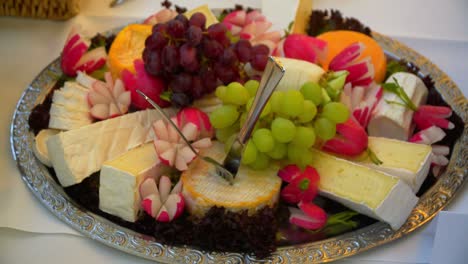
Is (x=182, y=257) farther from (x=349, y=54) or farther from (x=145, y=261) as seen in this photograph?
(x=349, y=54)

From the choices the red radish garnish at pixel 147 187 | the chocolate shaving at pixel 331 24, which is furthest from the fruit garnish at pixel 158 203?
the chocolate shaving at pixel 331 24

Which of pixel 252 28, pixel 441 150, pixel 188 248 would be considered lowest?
pixel 188 248

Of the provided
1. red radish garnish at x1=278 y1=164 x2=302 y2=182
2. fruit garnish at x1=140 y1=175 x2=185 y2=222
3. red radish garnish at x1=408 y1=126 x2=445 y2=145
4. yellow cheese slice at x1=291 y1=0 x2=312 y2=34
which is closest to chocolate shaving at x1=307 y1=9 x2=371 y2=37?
yellow cheese slice at x1=291 y1=0 x2=312 y2=34

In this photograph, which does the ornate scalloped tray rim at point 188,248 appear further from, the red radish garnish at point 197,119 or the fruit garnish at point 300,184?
the red radish garnish at point 197,119

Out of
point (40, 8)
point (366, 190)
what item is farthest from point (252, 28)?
point (40, 8)

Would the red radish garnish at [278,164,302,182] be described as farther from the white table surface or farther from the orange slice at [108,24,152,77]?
the orange slice at [108,24,152,77]

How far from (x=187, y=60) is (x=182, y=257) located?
34cm

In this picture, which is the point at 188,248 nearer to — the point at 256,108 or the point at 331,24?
the point at 256,108

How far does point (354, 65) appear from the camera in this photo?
118cm

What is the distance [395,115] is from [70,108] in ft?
1.96

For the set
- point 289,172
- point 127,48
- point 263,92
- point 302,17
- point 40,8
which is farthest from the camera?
point 40,8

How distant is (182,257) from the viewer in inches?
37.1

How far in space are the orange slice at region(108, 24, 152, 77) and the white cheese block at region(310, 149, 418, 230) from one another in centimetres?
43

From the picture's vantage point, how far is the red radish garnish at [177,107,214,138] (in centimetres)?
111
